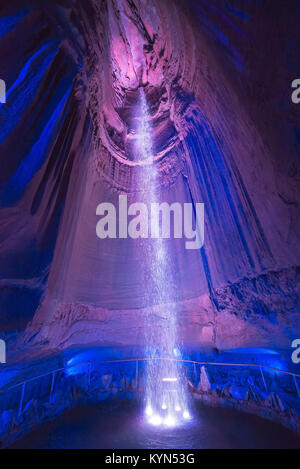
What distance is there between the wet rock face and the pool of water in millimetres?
1575

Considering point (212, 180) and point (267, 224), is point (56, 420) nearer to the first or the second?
point (267, 224)

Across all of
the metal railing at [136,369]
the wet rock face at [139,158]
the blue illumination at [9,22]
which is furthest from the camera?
the metal railing at [136,369]

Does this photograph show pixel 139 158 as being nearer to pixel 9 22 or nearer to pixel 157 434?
pixel 9 22

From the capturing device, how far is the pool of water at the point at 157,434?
370 cm

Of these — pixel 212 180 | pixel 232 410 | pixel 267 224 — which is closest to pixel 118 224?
pixel 212 180

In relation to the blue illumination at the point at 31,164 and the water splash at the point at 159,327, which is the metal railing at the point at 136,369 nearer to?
the water splash at the point at 159,327

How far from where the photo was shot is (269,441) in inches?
146

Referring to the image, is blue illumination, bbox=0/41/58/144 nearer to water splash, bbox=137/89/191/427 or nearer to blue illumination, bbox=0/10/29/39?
blue illumination, bbox=0/10/29/39

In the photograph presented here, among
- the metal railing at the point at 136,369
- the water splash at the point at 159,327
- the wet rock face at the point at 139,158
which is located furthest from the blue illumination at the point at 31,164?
the water splash at the point at 159,327

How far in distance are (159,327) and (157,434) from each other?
3507 mm

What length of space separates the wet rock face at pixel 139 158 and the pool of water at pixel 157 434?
5.17 feet

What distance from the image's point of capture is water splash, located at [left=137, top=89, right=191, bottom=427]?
20.5 feet

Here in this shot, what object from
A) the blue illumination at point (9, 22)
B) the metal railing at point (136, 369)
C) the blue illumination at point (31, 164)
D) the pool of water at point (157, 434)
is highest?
the blue illumination at point (9, 22)

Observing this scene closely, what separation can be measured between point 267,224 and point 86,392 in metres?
6.36
